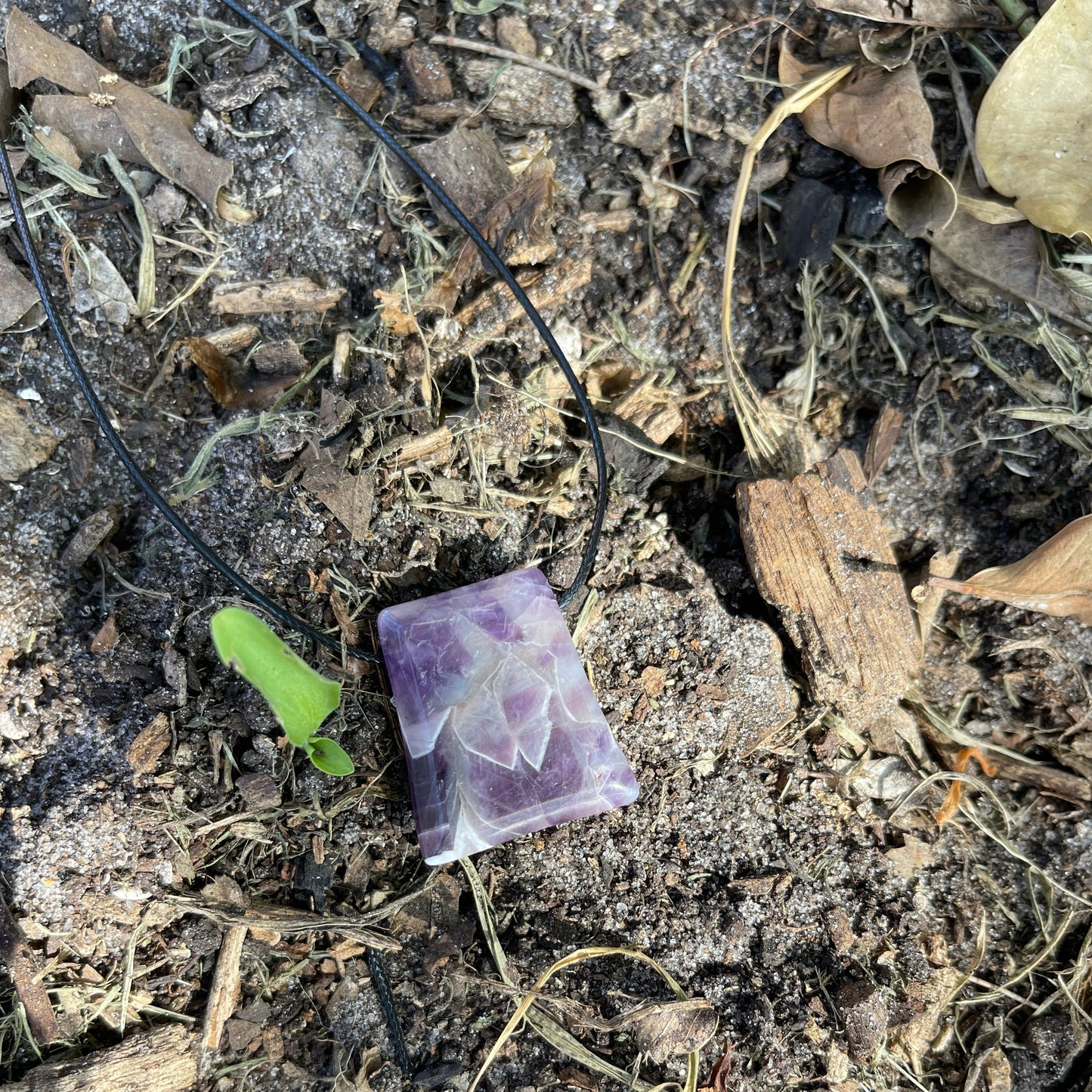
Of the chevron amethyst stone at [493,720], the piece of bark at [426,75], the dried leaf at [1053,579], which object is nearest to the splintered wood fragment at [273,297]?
the piece of bark at [426,75]

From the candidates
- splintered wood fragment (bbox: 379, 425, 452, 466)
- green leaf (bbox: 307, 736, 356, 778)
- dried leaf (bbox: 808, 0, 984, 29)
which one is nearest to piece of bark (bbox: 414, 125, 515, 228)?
splintered wood fragment (bbox: 379, 425, 452, 466)

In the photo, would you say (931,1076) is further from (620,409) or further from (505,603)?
(620,409)

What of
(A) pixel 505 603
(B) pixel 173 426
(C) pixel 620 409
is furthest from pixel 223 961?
(C) pixel 620 409

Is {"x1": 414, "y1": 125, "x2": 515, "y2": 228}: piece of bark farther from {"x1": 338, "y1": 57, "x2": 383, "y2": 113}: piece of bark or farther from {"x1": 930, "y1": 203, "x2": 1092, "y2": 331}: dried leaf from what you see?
{"x1": 930, "y1": 203, "x2": 1092, "y2": 331}: dried leaf

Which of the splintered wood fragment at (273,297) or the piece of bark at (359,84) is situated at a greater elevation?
the piece of bark at (359,84)

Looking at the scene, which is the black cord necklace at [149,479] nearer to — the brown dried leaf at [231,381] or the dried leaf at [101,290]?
the dried leaf at [101,290]

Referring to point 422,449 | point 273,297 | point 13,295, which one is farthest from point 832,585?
point 13,295
